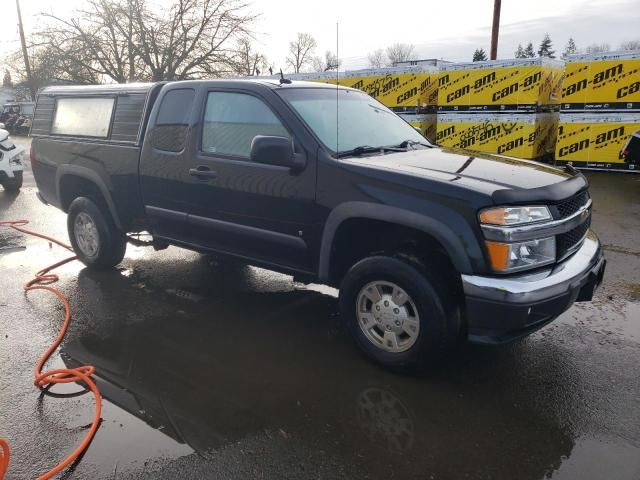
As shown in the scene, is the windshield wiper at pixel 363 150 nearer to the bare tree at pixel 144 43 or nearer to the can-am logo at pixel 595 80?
the can-am logo at pixel 595 80

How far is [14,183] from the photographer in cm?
1109

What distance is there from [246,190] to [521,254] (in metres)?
2.05

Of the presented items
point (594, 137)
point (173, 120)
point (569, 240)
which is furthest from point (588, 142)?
point (173, 120)

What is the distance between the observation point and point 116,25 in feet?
82.9

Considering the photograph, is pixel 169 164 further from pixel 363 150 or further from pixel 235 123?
pixel 363 150

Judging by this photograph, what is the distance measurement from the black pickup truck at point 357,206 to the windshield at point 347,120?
0.02 m

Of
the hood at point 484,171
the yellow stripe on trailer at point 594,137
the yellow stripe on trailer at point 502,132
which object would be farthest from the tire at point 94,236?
the yellow stripe on trailer at point 594,137

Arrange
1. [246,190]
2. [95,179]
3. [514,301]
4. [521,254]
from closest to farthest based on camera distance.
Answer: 1. [514,301]
2. [521,254]
3. [246,190]
4. [95,179]

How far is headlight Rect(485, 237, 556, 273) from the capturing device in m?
3.00

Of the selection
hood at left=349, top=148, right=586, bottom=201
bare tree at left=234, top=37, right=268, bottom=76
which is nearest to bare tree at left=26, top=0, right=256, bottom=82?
bare tree at left=234, top=37, right=268, bottom=76

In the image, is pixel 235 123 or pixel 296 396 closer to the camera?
pixel 296 396

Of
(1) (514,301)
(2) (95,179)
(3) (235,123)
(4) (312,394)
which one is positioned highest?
(3) (235,123)

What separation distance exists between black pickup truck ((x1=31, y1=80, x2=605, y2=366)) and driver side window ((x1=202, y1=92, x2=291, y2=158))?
0.5 inches

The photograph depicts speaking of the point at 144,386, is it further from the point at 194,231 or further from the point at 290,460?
the point at 194,231
